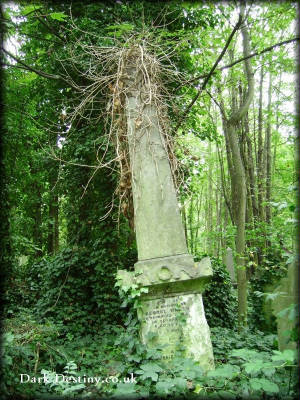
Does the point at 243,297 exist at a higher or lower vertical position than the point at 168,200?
lower

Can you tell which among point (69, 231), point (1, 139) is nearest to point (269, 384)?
point (1, 139)

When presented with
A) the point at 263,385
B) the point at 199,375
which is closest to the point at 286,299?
the point at 263,385

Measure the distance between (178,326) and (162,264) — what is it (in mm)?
663

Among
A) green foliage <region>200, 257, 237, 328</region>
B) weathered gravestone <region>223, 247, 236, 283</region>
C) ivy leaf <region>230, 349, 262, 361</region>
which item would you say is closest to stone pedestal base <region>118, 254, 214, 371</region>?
ivy leaf <region>230, 349, 262, 361</region>

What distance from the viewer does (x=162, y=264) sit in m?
3.38

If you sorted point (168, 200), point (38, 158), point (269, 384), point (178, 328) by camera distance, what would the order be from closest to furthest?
point (269, 384) → point (178, 328) → point (168, 200) → point (38, 158)

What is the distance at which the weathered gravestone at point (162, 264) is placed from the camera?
3289 mm

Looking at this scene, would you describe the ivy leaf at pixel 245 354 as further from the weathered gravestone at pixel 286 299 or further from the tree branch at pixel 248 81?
the tree branch at pixel 248 81

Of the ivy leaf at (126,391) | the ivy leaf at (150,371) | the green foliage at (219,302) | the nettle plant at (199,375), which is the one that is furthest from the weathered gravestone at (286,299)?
the green foliage at (219,302)

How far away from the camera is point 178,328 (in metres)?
3.30

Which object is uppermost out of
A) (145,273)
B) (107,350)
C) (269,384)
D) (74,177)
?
(74,177)

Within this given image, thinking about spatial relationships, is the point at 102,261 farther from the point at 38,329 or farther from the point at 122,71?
the point at 122,71

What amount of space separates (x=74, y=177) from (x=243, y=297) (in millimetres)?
4650

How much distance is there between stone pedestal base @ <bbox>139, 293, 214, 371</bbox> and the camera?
324 cm
